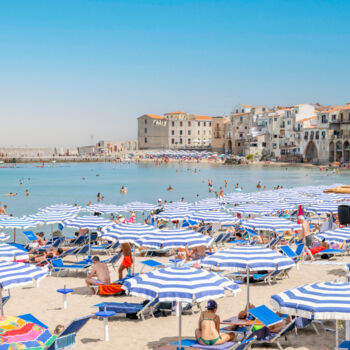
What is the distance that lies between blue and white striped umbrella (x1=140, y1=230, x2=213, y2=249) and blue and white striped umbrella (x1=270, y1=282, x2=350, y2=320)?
482 cm

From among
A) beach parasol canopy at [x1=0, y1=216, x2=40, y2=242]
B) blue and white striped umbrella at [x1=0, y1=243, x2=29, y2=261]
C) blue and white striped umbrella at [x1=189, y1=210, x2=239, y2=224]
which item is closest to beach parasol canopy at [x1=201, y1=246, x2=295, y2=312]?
blue and white striped umbrella at [x1=0, y1=243, x2=29, y2=261]

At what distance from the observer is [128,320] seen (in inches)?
377

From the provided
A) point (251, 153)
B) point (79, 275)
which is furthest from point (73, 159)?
point (79, 275)

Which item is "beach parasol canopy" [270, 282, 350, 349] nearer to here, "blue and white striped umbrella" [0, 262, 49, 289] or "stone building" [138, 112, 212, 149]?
"blue and white striped umbrella" [0, 262, 49, 289]

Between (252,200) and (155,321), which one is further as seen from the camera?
(252,200)

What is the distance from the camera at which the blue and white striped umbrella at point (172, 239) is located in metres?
11.7

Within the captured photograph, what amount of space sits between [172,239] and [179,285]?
4.32 m

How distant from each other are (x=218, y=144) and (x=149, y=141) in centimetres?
2745

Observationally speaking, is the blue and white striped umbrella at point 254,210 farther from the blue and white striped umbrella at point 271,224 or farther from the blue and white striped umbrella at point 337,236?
the blue and white striped umbrella at point 337,236

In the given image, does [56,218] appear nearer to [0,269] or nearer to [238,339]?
[0,269]

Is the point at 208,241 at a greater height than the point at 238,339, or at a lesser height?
greater

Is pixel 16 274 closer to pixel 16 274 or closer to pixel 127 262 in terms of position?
pixel 16 274

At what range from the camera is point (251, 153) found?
125 meters

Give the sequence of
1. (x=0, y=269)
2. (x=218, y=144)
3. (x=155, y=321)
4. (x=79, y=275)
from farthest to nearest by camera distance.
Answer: (x=218, y=144) < (x=79, y=275) < (x=155, y=321) < (x=0, y=269)
